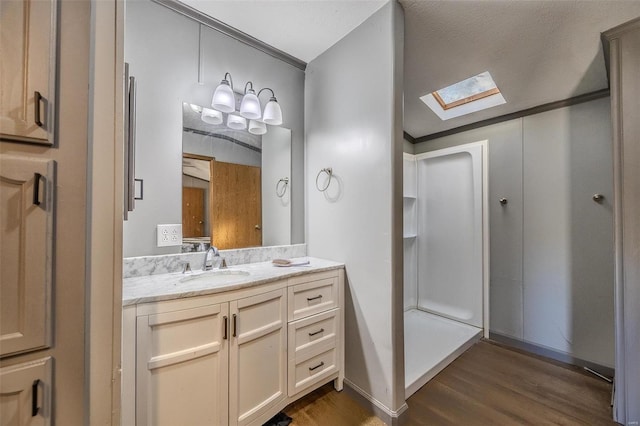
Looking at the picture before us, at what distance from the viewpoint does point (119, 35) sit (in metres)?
0.69

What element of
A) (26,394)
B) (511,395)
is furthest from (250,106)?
(511,395)

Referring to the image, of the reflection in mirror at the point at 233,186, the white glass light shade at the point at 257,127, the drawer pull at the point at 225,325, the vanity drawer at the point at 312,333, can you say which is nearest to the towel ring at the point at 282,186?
the reflection in mirror at the point at 233,186

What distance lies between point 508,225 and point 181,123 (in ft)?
9.77

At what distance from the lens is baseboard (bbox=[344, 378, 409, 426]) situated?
151 cm

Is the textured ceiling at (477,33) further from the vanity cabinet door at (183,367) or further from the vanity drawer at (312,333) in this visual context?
the vanity drawer at (312,333)

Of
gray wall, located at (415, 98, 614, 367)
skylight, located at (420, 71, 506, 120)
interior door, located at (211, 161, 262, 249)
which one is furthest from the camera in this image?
skylight, located at (420, 71, 506, 120)

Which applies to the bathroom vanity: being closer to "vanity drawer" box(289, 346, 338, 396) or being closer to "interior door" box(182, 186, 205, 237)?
"vanity drawer" box(289, 346, 338, 396)

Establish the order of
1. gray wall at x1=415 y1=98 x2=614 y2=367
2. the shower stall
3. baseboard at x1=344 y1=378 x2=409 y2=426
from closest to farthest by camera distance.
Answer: baseboard at x1=344 y1=378 x2=409 y2=426 < gray wall at x1=415 y1=98 x2=614 y2=367 < the shower stall

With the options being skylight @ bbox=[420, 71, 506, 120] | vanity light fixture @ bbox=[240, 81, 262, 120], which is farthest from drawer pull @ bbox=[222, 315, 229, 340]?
skylight @ bbox=[420, 71, 506, 120]

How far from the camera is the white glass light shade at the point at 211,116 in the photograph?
173cm

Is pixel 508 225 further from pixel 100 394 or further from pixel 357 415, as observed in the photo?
pixel 100 394

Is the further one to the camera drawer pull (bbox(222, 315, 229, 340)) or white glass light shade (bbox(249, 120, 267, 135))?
white glass light shade (bbox(249, 120, 267, 135))

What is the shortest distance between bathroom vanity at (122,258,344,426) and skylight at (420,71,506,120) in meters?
2.04

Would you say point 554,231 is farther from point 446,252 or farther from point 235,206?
point 235,206
